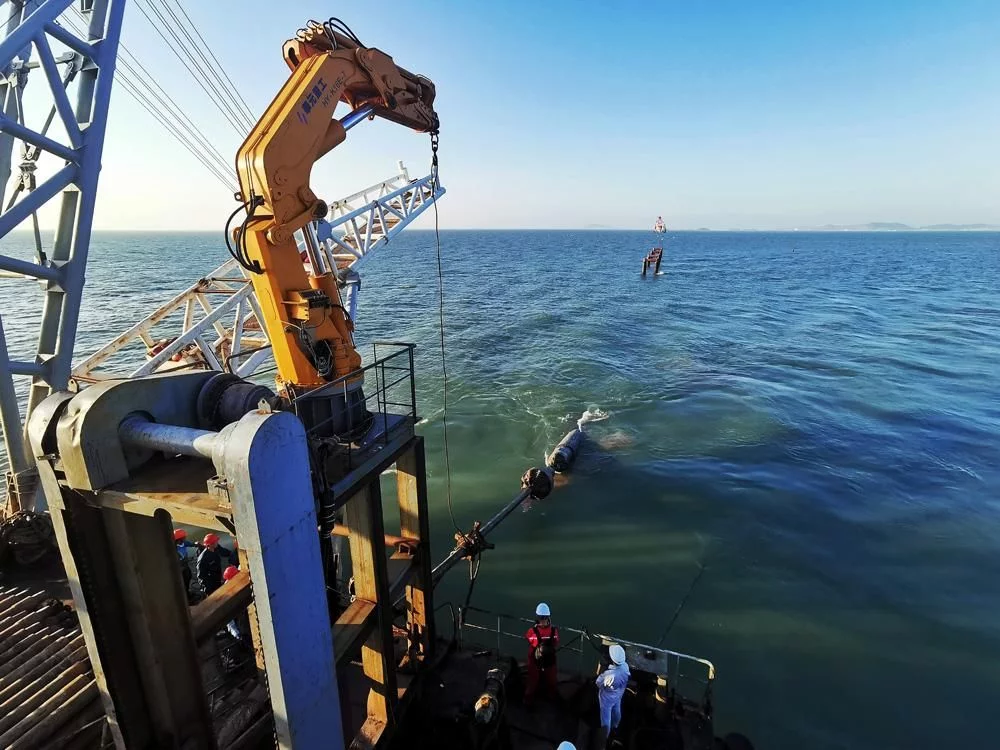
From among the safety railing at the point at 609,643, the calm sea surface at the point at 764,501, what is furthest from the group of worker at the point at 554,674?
the calm sea surface at the point at 764,501

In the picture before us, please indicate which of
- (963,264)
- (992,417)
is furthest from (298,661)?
(963,264)

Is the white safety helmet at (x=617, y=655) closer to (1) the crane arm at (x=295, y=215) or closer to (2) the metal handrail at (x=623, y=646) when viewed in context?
(2) the metal handrail at (x=623, y=646)

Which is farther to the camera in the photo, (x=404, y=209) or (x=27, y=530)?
(x=404, y=209)

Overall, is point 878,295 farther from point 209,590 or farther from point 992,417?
point 209,590

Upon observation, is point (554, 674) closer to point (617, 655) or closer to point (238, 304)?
point (617, 655)

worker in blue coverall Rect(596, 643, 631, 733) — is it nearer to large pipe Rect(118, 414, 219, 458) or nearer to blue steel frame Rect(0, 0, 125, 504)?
large pipe Rect(118, 414, 219, 458)

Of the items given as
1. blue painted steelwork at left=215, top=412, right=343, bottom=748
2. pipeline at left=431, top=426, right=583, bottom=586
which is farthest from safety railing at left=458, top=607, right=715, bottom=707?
blue painted steelwork at left=215, top=412, right=343, bottom=748
